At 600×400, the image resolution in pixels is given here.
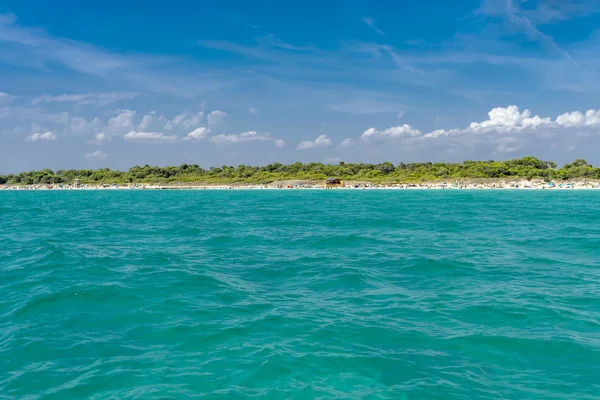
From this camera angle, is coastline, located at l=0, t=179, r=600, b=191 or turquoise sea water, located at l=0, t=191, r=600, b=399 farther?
coastline, located at l=0, t=179, r=600, b=191

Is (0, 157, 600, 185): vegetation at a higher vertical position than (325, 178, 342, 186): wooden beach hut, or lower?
higher

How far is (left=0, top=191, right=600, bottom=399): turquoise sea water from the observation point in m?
7.88

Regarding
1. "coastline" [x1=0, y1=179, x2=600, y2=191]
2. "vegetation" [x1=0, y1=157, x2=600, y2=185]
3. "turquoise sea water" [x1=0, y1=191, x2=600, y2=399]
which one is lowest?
"turquoise sea water" [x1=0, y1=191, x2=600, y2=399]

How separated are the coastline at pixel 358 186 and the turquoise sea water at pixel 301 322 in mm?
104115

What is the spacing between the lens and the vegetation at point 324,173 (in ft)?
427

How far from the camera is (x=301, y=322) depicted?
10938mm

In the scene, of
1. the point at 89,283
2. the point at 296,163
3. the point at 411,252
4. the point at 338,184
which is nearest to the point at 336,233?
the point at 411,252

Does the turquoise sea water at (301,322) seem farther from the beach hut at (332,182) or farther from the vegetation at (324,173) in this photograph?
the vegetation at (324,173)

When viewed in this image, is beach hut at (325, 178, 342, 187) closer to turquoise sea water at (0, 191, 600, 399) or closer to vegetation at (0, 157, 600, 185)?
vegetation at (0, 157, 600, 185)

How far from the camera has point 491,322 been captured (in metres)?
10.9

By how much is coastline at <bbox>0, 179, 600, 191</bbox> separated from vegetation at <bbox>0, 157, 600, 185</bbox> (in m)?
4.95

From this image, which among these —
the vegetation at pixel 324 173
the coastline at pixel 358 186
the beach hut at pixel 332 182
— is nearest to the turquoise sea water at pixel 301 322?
the coastline at pixel 358 186

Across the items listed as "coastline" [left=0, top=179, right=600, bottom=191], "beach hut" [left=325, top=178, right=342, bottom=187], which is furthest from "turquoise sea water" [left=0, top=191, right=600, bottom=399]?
"beach hut" [left=325, top=178, right=342, bottom=187]

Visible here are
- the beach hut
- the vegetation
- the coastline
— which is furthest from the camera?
the beach hut
